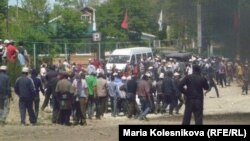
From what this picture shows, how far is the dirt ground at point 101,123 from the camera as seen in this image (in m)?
19.3

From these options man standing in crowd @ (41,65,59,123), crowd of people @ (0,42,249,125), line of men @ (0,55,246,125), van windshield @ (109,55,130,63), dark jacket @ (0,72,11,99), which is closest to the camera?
line of men @ (0,55,246,125)

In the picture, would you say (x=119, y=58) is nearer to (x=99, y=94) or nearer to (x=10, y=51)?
(x=99, y=94)

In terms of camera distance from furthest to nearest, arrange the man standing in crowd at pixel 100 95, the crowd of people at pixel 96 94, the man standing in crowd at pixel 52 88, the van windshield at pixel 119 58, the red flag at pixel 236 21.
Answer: the van windshield at pixel 119 58 < the red flag at pixel 236 21 < the man standing in crowd at pixel 100 95 < the man standing in crowd at pixel 52 88 < the crowd of people at pixel 96 94

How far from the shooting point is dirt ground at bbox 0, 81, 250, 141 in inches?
758

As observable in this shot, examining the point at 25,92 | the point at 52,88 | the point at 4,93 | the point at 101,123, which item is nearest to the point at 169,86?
the point at 101,123

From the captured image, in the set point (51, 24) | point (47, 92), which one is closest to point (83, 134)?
point (47, 92)

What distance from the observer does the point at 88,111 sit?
84.3ft

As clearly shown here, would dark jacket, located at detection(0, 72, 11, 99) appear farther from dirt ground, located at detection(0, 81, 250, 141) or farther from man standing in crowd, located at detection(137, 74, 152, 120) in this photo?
man standing in crowd, located at detection(137, 74, 152, 120)

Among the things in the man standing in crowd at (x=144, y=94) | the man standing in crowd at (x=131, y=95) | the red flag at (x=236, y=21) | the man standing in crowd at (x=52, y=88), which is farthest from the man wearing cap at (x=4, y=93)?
the red flag at (x=236, y=21)

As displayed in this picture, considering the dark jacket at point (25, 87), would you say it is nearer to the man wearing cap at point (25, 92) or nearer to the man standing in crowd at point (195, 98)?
the man wearing cap at point (25, 92)

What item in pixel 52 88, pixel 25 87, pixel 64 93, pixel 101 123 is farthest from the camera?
pixel 101 123

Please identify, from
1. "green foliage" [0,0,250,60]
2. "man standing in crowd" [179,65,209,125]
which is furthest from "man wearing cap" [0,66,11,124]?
"green foliage" [0,0,250,60]

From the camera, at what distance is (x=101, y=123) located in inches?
954

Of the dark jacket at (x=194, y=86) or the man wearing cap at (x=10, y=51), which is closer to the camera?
the dark jacket at (x=194, y=86)
